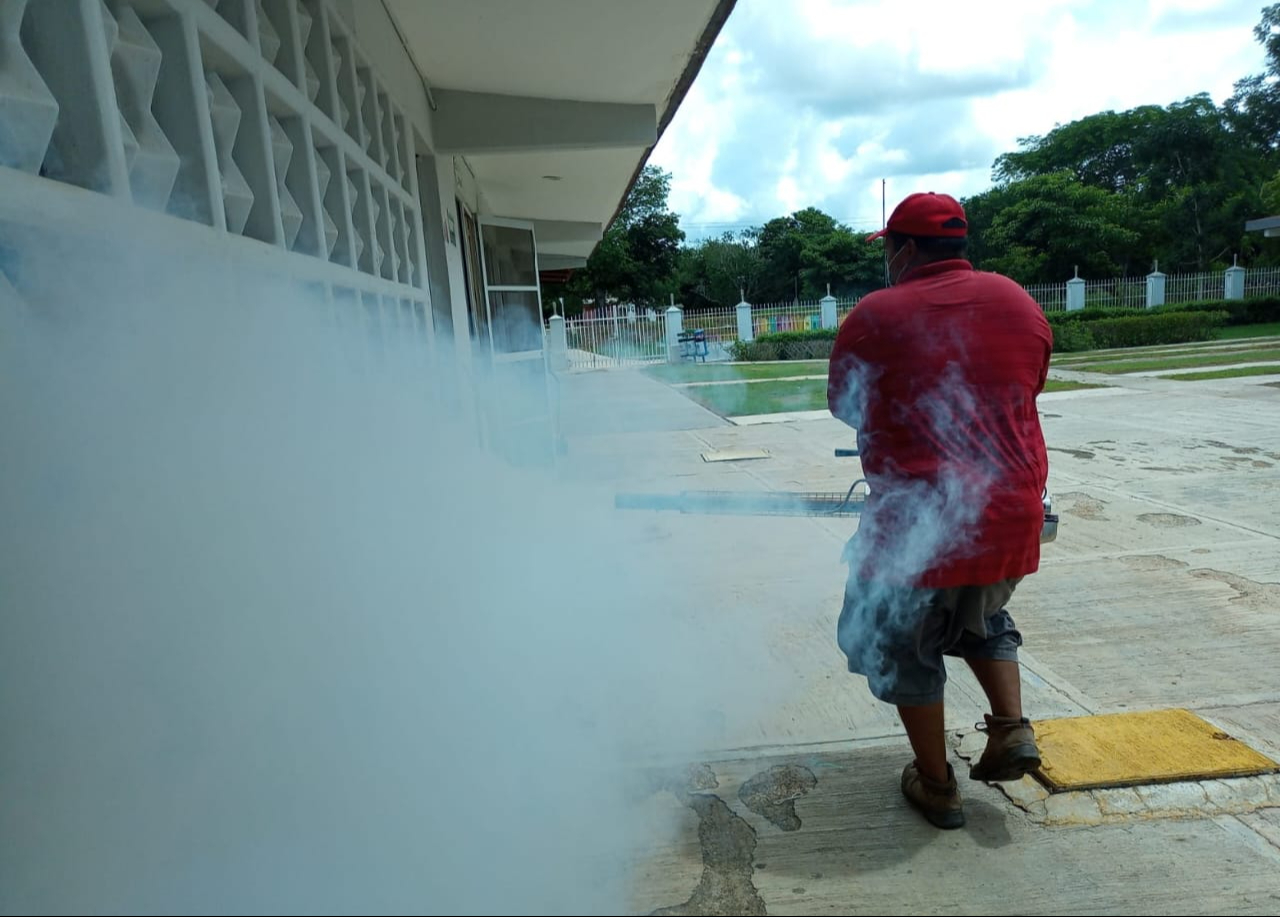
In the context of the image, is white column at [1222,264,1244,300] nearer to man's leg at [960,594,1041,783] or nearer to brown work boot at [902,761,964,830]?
man's leg at [960,594,1041,783]

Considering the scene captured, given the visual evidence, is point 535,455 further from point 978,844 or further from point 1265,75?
point 1265,75

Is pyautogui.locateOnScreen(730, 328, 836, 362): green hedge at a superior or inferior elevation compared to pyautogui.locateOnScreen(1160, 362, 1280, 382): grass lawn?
superior

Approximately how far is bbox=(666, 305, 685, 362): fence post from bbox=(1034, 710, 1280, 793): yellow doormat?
16.0 m

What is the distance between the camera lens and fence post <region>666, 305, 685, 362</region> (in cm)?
1861

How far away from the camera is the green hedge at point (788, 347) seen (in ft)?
68.4

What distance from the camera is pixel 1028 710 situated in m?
2.96

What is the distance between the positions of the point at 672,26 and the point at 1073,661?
3.34 metres

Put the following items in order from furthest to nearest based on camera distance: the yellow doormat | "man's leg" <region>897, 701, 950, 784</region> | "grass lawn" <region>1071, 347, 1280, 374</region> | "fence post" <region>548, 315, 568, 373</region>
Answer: "fence post" <region>548, 315, 568, 373</region>
"grass lawn" <region>1071, 347, 1280, 374</region>
the yellow doormat
"man's leg" <region>897, 701, 950, 784</region>

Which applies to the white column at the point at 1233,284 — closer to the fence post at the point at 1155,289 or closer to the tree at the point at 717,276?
the fence post at the point at 1155,289

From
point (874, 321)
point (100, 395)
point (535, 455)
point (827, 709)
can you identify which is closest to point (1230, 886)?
point (827, 709)

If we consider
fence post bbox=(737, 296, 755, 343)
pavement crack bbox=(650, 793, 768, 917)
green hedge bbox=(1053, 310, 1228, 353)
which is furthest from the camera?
green hedge bbox=(1053, 310, 1228, 353)

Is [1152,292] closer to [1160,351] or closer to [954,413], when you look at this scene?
[1160,351]

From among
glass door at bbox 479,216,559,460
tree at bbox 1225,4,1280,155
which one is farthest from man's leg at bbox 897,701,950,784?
tree at bbox 1225,4,1280,155

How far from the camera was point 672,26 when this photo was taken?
411 cm
